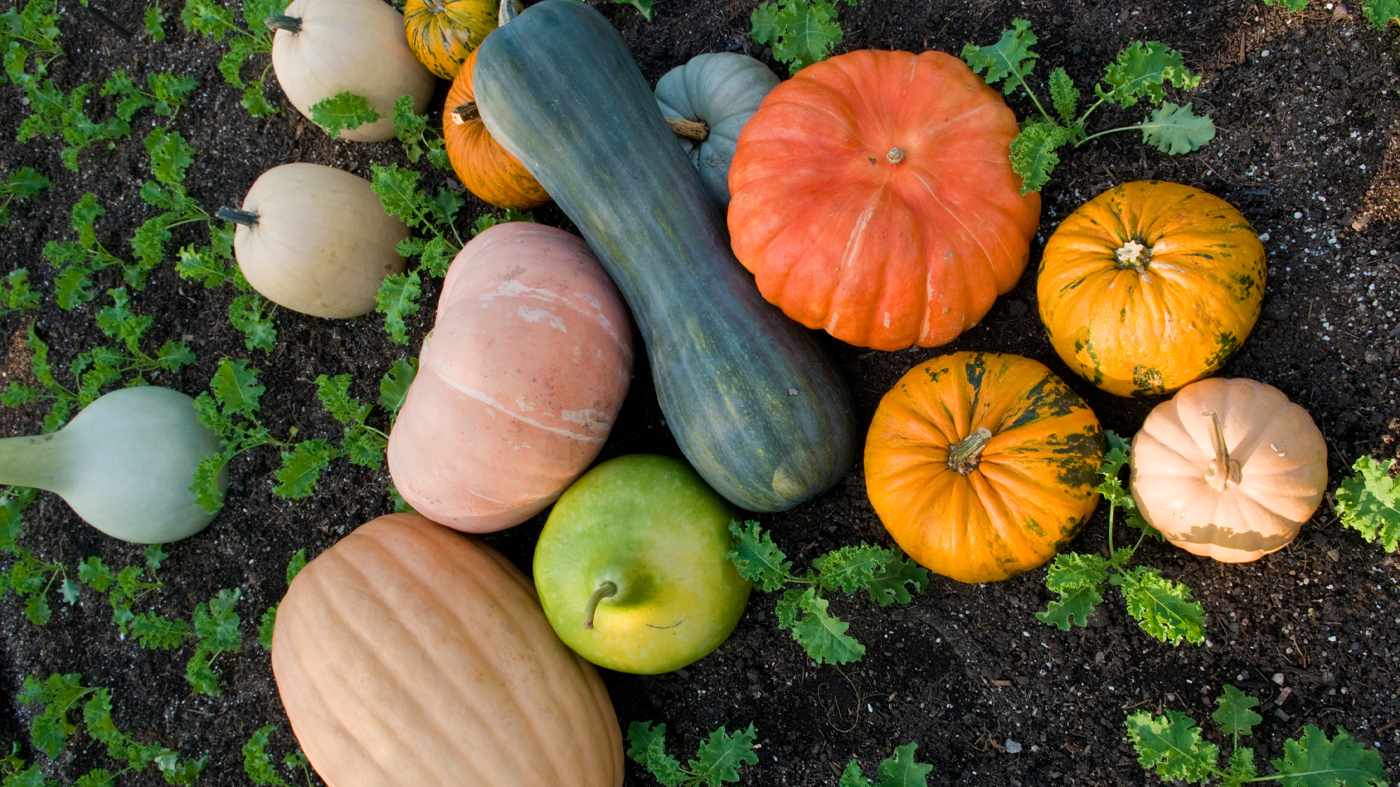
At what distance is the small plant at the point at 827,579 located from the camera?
7.06 ft

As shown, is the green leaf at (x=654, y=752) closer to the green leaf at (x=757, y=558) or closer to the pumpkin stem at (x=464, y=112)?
the green leaf at (x=757, y=558)

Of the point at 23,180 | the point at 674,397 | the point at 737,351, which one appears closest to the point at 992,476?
the point at 737,351

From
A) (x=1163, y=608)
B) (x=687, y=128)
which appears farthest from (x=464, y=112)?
(x=1163, y=608)

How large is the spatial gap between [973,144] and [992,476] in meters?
0.87

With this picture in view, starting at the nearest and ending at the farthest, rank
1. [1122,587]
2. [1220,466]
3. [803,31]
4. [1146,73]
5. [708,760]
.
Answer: [1220,466], [1122,587], [1146,73], [708,760], [803,31]

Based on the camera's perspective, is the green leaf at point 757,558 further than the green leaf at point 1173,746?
Yes

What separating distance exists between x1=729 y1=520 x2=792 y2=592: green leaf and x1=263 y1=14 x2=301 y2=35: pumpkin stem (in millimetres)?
2404

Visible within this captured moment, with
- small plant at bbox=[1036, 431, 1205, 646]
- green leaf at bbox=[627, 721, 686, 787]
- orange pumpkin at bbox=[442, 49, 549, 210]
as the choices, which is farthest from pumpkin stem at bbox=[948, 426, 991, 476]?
orange pumpkin at bbox=[442, 49, 549, 210]

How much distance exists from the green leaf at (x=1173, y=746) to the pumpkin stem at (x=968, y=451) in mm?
738

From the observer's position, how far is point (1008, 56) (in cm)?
225

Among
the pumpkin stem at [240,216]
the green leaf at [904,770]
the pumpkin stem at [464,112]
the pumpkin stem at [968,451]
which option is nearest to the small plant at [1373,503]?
the pumpkin stem at [968,451]

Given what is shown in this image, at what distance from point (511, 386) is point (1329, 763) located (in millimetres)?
2200

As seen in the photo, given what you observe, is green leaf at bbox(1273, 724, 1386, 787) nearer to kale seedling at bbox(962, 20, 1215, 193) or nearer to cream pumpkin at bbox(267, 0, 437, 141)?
kale seedling at bbox(962, 20, 1215, 193)

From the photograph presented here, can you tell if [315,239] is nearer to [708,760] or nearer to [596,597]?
[596,597]
